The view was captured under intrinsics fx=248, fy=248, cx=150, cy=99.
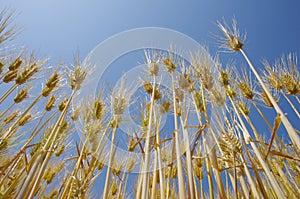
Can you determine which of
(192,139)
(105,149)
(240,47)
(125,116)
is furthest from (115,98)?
(240,47)

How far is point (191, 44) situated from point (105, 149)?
919 mm

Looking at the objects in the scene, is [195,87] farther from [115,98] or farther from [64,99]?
[64,99]

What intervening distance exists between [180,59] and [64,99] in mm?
846

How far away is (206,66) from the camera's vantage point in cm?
140

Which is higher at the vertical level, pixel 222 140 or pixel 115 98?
pixel 115 98

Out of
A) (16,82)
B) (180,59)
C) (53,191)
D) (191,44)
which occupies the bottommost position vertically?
(53,191)

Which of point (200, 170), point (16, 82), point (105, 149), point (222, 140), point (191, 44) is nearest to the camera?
point (222, 140)

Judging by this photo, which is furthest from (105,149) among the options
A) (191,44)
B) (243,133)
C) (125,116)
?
(191,44)

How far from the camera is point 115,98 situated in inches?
54.3

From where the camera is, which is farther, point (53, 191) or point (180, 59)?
point (180, 59)

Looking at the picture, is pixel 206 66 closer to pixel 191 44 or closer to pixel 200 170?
pixel 191 44

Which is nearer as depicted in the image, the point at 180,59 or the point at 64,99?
the point at 180,59

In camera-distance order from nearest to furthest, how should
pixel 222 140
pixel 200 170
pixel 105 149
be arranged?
pixel 222 140, pixel 105 149, pixel 200 170

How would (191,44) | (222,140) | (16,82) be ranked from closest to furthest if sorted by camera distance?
1. (222,140)
2. (16,82)
3. (191,44)
